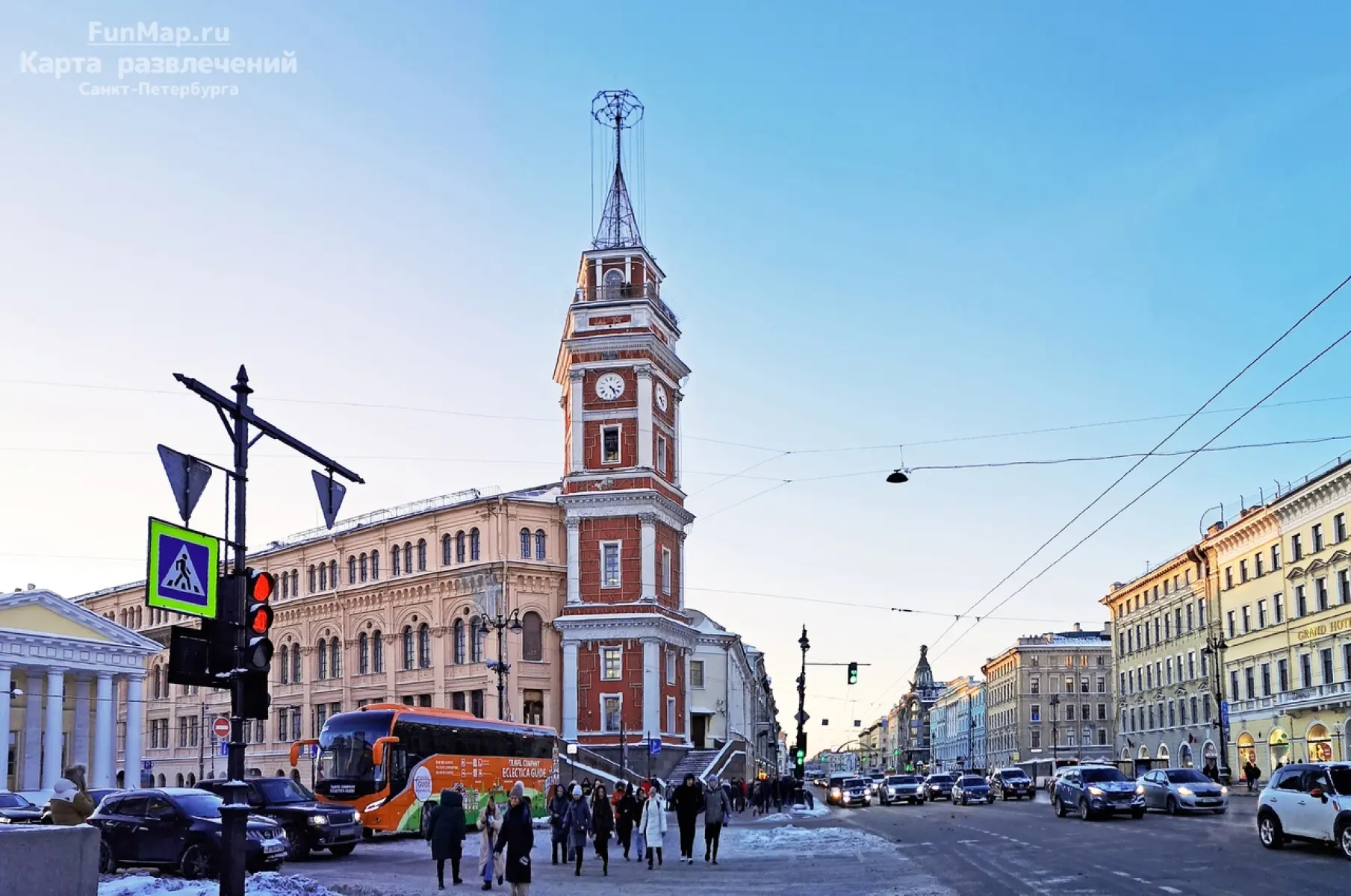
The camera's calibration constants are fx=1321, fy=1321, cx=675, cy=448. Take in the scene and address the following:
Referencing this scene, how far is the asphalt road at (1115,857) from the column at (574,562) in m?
31.4

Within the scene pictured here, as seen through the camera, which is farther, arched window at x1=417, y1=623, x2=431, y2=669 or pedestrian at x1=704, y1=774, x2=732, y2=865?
arched window at x1=417, y1=623, x2=431, y2=669

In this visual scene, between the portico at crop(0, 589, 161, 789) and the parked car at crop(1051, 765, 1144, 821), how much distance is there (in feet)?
150

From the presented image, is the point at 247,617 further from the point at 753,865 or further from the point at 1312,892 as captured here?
the point at 753,865

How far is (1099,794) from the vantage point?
39625 millimetres

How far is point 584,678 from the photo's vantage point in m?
69.6

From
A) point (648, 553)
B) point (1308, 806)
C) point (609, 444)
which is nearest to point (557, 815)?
point (1308, 806)

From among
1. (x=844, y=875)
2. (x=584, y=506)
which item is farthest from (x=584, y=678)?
(x=844, y=875)

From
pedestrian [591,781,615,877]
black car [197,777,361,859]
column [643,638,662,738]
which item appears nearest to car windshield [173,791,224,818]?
black car [197,777,361,859]

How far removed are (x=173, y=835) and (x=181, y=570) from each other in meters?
12.5

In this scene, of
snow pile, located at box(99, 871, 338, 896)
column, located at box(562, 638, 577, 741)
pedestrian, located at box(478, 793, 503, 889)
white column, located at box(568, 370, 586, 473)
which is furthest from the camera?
white column, located at box(568, 370, 586, 473)

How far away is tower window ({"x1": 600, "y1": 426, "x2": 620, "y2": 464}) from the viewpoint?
71.2 metres

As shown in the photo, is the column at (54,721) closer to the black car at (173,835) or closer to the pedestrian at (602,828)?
the pedestrian at (602,828)

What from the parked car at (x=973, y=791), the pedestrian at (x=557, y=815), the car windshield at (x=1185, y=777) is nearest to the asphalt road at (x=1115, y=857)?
the car windshield at (x=1185, y=777)

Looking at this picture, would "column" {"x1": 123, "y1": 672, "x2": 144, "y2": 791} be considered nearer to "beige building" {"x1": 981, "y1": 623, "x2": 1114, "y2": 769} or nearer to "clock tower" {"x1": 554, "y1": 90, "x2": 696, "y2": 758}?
"clock tower" {"x1": 554, "y1": 90, "x2": 696, "y2": 758}
